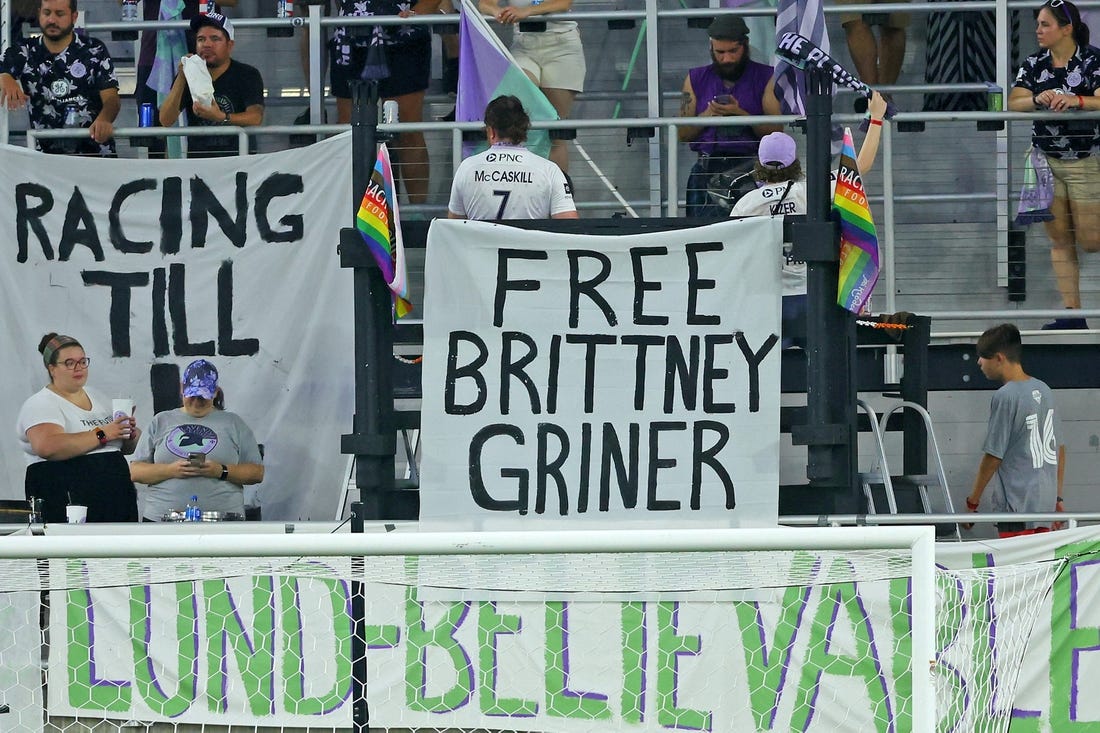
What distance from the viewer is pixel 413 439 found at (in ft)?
33.2

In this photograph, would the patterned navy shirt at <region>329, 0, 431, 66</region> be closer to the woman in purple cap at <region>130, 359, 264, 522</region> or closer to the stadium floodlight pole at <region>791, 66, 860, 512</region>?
the woman in purple cap at <region>130, 359, 264, 522</region>

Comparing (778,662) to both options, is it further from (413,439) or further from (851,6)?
(851,6)

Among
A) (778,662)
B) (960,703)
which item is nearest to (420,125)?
(778,662)

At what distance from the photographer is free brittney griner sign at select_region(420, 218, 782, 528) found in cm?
785

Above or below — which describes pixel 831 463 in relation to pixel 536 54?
below

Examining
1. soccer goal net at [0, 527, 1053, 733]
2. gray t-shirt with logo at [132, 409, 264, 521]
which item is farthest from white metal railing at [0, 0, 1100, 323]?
soccer goal net at [0, 527, 1053, 733]

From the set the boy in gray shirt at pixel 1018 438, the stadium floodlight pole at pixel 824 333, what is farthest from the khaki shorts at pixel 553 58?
the boy in gray shirt at pixel 1018 438

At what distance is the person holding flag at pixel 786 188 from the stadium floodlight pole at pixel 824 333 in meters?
0.47

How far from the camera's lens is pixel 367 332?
→ 7.95 m

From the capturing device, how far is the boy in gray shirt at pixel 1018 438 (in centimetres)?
912

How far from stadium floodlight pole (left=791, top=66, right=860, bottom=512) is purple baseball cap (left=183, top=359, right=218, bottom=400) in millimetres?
3227

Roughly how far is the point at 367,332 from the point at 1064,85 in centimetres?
437

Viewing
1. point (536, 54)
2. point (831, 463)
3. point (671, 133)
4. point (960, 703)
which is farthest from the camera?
point (536, 54)

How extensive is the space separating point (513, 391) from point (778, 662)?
181cm
